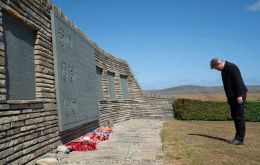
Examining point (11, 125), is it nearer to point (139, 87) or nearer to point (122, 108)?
point (122, 108)

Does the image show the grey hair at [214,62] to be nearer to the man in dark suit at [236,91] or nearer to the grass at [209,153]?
the man in dark suit at [236,91]

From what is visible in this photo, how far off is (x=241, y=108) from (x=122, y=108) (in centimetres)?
1031

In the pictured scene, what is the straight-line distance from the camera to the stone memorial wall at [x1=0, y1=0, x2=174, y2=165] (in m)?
6.12

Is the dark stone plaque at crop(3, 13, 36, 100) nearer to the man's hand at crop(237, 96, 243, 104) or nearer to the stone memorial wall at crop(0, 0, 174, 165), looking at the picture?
the stone memorial wall at crop(0, 0, 174, 165)

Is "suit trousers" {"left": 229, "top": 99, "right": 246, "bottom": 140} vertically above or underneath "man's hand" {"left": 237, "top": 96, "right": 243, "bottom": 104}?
underneath

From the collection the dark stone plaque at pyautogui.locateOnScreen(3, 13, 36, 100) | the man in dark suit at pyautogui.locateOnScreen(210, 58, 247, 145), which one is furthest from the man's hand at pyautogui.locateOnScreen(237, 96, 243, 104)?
the dark stone plaque at pyautogui.locateOnScreen(3, 13, 36, 100)

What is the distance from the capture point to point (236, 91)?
8.55 metres

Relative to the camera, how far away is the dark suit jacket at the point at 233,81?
334 inches

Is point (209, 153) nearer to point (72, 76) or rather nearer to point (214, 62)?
point (214, 62)

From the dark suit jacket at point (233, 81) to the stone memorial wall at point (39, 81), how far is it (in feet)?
12.3

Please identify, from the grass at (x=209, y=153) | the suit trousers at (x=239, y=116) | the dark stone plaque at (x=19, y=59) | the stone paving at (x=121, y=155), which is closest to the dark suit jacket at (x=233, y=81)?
the suit trousers at (x=239, y=116)

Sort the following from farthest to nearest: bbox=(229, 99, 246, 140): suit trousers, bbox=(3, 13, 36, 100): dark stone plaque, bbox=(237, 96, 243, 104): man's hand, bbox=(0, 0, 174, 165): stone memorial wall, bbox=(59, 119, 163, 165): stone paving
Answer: bbox=(229, 99, 246, 140): suit trousers, bbox=(237, 96, 243, 104): man's hand, bbox=(59, 119, 163, 165): stone paving, bbox=(3, 13, 36, 100): dark stone plaque, bbox=(0, 0, 174, 165): stone memorial wall

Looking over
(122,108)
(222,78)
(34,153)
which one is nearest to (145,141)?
(222,78)

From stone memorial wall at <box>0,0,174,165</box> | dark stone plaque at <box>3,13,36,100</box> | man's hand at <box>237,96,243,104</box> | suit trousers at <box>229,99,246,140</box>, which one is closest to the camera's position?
stone memorial wall at <box>0,0,174,165</box>
